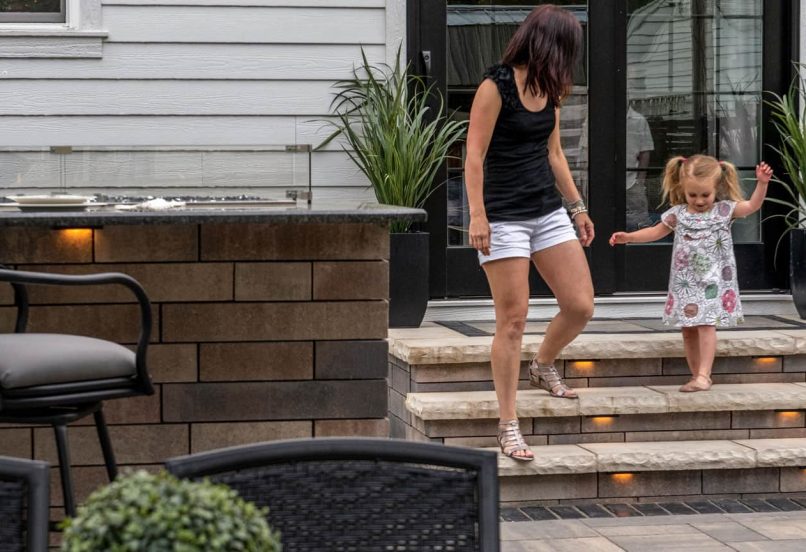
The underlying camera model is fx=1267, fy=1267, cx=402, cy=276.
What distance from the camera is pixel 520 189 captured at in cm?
454

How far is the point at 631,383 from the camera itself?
214 inches

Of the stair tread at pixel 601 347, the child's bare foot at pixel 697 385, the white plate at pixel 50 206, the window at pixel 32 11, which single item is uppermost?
the window at pixel 32 11

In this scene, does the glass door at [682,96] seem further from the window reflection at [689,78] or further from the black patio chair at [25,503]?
the black patio chair at [25,503]

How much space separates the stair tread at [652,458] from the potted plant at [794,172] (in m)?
1.59

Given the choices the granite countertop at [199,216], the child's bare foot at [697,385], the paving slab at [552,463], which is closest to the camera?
the granite countertop at [199,216]

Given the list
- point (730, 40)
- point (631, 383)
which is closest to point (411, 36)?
point (730, 40)

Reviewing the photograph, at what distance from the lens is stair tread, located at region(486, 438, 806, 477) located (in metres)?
4.78

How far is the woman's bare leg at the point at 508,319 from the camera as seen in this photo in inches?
178

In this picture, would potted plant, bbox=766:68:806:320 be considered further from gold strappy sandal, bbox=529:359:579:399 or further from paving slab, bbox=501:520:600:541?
paving slab, bbox=501:520:600:541

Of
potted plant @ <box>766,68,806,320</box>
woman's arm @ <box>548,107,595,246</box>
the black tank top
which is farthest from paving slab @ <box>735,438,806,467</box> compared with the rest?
potted plant @ <box>766,68,806,320</box>

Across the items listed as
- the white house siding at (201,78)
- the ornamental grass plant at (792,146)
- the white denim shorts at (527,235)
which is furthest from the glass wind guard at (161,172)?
the ornamental grass plant at (792,146)

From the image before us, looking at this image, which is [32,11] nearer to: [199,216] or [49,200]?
[49,200]

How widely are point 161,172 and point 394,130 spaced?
101 inches

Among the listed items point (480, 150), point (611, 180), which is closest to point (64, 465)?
point (480, 150)
